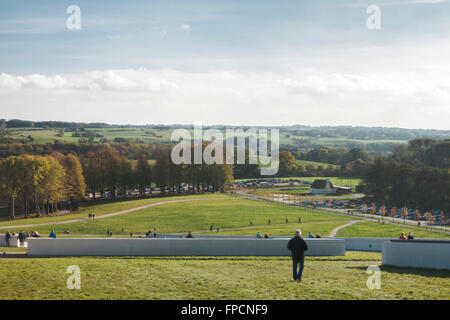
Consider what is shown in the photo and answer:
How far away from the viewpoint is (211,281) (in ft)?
51.1

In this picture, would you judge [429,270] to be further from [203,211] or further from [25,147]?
[25,147]

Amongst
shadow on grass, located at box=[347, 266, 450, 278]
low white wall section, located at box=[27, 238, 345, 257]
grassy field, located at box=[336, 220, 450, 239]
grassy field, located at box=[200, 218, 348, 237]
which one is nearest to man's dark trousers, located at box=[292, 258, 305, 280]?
shadow on grass, located at box=[347, 266, 450, 278]

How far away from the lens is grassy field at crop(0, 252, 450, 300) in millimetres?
13719

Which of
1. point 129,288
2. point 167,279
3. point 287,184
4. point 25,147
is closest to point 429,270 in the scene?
point 167,279

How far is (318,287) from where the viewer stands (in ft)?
47.5

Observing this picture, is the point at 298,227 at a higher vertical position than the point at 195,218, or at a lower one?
Result: higher

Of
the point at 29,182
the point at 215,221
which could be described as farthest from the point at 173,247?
the point at 29,182

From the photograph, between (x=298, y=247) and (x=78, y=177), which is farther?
(x=78, y=177)

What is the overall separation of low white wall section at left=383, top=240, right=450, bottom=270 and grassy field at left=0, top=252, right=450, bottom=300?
100 centimetres

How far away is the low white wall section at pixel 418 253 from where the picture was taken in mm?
18859

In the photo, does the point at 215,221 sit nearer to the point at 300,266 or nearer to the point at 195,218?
the point at 195,218

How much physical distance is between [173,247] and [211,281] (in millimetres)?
8768

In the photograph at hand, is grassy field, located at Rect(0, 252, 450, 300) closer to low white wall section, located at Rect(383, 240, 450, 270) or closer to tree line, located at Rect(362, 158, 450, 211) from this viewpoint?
low white wall section, located at Rect(383, 240, 450, 270)

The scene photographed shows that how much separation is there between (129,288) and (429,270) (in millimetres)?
12727
